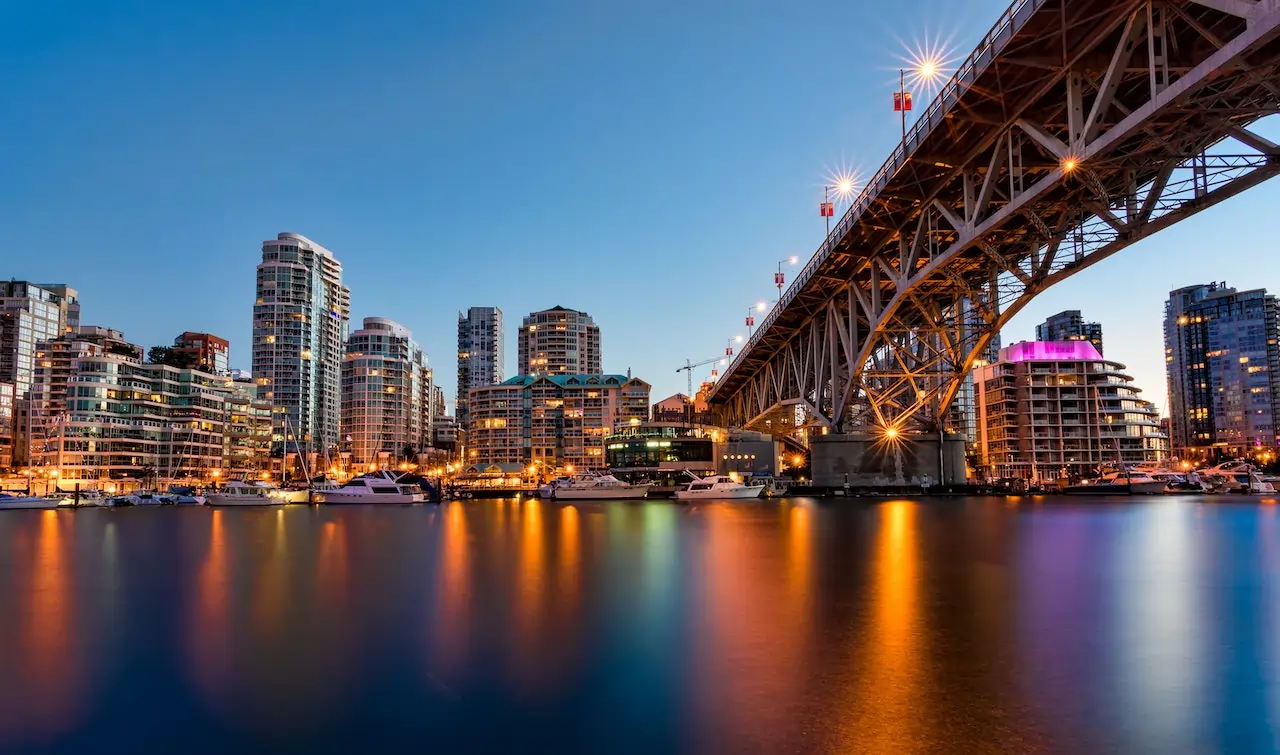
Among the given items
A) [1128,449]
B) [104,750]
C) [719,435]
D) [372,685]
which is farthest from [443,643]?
[1128,449]

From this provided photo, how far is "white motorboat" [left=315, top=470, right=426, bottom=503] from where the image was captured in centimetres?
7819

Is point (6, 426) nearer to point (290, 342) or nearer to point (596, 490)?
point (290, 342)

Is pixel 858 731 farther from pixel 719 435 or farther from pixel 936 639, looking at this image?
pixel 719 435

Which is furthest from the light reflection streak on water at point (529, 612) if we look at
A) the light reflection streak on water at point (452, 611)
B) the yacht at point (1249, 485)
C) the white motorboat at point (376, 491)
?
the yacht at point (1249, 485)

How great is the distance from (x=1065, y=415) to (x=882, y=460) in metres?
56.0

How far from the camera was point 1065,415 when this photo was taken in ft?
356

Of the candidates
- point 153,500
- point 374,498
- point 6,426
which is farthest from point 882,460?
point 6,426

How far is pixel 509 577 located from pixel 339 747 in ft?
41.5

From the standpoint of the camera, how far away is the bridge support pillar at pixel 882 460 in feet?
216

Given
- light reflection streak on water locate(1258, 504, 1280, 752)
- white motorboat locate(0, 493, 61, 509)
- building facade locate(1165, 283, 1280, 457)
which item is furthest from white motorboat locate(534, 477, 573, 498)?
building facade locate(1165, 283, 1280, 457)

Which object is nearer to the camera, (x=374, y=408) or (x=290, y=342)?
(x=290, y=342)

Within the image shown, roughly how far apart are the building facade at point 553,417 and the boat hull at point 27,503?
286ft

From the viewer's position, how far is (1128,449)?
10681cm

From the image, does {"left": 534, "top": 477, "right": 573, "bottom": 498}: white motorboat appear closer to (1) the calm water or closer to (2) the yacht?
(1) the calm water
